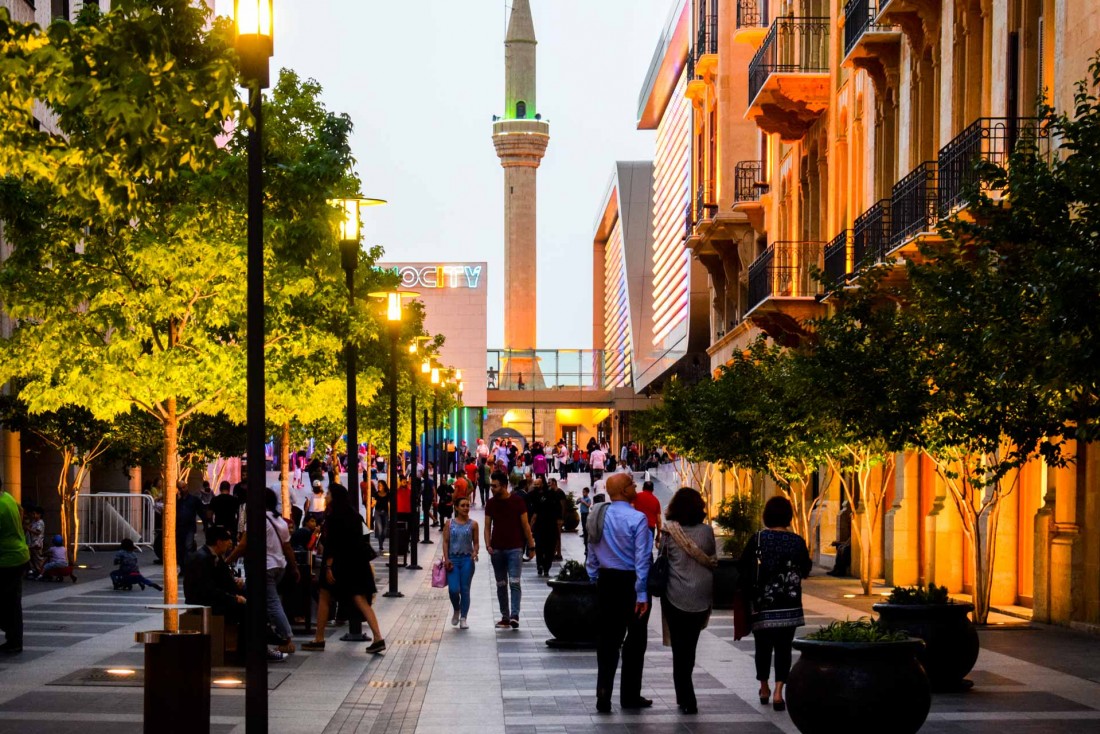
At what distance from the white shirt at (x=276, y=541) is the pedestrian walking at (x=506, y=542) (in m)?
3.94

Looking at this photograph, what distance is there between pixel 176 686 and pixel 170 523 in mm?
6977

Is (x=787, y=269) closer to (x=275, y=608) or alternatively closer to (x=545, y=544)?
(x=545, y=544)

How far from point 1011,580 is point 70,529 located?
19283 mm

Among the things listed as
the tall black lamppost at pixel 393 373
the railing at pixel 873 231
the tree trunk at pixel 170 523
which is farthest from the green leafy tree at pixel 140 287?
the railing at pixel 873 231

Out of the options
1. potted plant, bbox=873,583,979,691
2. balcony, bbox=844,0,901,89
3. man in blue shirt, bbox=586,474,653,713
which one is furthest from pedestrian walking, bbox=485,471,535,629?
balcony, bbox=844,0,901,89

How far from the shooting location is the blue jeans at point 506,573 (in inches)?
845

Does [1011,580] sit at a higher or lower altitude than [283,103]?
lower

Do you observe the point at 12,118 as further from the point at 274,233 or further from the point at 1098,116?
the point at 1098,116

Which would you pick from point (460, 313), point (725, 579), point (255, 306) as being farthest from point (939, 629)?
point (460, 313)

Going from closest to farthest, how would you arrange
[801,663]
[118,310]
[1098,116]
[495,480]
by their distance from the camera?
[801,663] < [1098,116] < [118,310] < [495,480]

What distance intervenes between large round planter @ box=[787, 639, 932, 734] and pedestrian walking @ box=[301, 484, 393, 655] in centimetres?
765

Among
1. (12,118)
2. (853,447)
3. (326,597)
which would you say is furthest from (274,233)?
(853,447)

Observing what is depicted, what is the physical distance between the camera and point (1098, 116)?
14102mm

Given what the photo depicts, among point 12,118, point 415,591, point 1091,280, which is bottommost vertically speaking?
point 415,591
